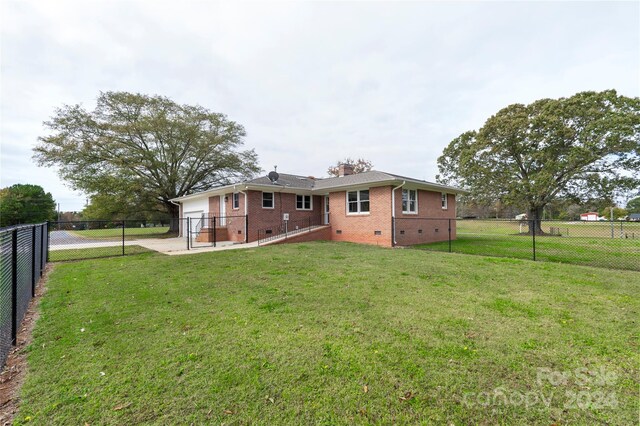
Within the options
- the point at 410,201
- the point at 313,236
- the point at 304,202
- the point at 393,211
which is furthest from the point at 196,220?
the point at 410,201

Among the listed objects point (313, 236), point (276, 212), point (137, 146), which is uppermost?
point (137, 146)

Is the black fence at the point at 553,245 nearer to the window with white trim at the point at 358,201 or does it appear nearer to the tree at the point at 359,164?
the window with white trim at the point at 358,201

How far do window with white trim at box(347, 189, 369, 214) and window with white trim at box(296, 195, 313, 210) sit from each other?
3.20m

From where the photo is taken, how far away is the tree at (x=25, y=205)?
3941cm

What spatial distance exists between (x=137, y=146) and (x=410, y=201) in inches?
917

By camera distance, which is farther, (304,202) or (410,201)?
(304,202)

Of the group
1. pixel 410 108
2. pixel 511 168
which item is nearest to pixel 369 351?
pixel 410 108

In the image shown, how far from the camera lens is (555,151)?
864 inches

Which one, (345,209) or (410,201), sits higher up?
(410,201)

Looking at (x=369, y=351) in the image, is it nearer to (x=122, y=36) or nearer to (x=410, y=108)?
(x=122, y=36)

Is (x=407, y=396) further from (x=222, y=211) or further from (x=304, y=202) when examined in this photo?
(x=222, y=211)

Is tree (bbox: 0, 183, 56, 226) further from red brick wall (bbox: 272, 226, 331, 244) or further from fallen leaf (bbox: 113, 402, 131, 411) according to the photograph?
fallen leaf (bbox: 113, 402, 131, 411)

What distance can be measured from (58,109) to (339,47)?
24.0 metres

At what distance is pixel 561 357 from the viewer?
110 inches
